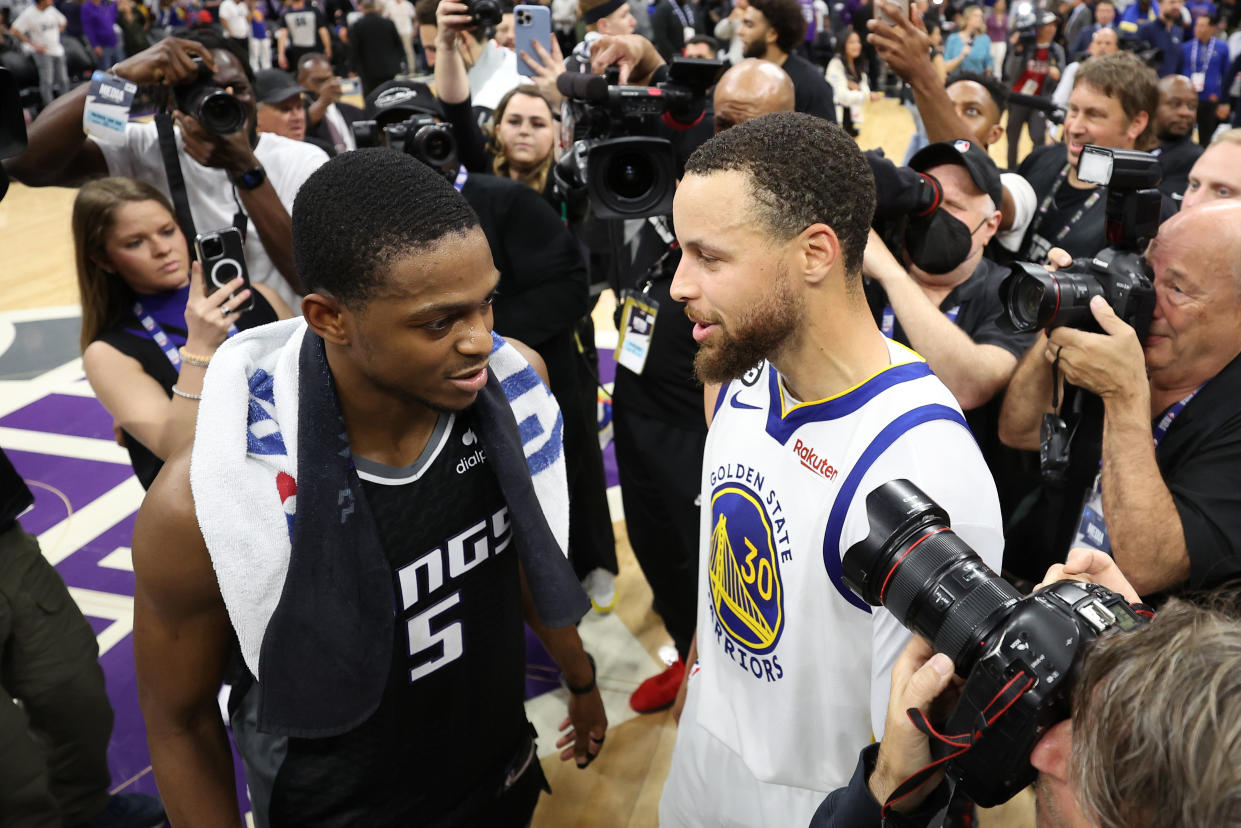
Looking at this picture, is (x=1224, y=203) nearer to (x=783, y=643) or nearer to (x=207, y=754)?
(x=783, y=643)

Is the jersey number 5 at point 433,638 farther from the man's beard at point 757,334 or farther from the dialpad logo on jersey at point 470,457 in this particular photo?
the man's beard at point 757,334

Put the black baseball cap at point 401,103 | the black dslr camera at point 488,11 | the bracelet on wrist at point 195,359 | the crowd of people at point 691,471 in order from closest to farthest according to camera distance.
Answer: the crowd of people at point 691,471
the bracelet on wrist at point 195,359
the black baseball cap at point 401,103
the black dslr camera at point 488,11

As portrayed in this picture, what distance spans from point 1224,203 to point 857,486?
1.04 m

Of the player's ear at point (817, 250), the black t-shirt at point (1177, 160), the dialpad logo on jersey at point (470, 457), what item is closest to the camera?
the player's ear at point (817, 250)

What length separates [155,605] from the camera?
1.26m

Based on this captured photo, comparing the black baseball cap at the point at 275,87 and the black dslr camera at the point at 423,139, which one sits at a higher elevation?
the black dslr camera at the point at 423,139

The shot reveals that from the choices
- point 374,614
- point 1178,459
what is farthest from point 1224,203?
point 374,614

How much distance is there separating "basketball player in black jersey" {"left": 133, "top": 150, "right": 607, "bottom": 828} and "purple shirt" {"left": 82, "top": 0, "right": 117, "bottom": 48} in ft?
46.8

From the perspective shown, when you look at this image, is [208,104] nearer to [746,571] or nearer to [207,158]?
[207,158]

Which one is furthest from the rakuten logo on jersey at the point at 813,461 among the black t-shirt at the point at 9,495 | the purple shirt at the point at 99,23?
the purple shirt at the point at 99,23

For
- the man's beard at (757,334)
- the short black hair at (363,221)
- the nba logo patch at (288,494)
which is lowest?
the nba logo patch at (288,494)

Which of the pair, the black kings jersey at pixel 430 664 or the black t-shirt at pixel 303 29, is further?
the black t-shirt at pixel 303 29

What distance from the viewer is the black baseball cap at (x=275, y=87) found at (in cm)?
409

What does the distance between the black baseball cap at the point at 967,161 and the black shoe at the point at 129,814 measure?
2569mm
